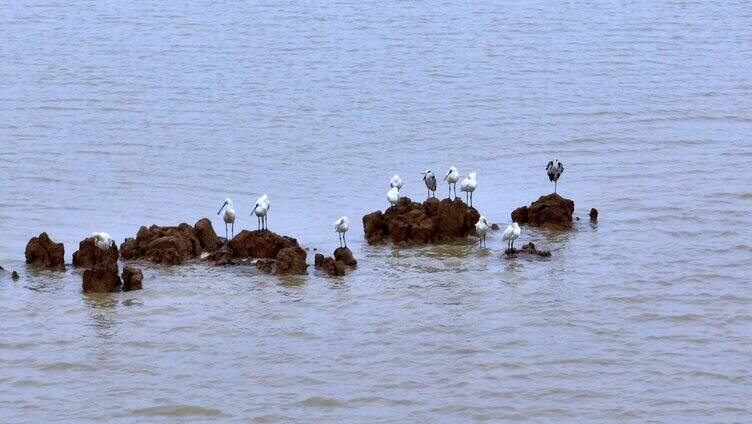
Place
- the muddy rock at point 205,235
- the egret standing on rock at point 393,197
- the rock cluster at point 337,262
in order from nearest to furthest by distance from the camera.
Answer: the rock cluster at point 337,262, the muddy rock at point 205,235, the egret standing on rock at point 393,197

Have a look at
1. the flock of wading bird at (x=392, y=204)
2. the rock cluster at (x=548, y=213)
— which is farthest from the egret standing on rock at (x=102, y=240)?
the rock cluster at (x=548, y=213)

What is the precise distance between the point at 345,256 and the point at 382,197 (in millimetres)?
4651

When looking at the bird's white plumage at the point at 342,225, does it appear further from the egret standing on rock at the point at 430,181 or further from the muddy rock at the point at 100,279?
the muddy rock at the point at 100,279

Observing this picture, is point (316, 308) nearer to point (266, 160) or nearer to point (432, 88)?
point (266, 160)

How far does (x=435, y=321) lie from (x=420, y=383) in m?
2.05

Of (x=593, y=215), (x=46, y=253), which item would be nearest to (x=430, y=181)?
(x=593, y=215)

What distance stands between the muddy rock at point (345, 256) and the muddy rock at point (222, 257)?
1.50 metres

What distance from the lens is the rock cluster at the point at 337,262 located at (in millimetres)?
19406

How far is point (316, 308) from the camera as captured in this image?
59.7 feet

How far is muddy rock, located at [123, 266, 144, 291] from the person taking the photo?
61.5ft

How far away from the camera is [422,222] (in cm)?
2103

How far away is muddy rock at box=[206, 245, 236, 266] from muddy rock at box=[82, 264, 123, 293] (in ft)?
5.59

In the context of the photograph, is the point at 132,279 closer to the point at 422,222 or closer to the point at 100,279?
the point at 100,279

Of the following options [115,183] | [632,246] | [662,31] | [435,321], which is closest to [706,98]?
[662,31]
